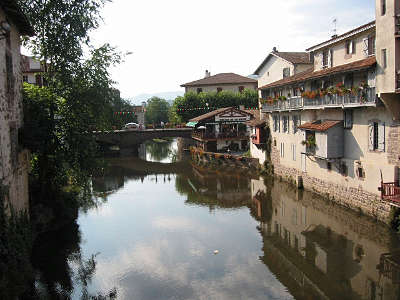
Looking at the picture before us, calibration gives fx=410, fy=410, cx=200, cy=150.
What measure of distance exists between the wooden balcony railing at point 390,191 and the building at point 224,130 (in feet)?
102

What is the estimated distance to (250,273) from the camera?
16906 mm

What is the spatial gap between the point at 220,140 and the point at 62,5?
3311 centimetres

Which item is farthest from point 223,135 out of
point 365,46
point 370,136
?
point 370,136

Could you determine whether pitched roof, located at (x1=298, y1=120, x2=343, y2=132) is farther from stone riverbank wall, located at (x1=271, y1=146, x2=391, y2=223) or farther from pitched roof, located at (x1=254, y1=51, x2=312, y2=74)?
pitched roof, located at (x1=254, y1=51, x2=312, y2=74)

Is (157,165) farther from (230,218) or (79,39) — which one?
(79,39)

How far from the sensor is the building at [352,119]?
2073 centimetres

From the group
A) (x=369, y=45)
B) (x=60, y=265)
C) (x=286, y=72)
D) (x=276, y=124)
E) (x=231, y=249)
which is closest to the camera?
(x=60, y=265)

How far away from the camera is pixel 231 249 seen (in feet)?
65.2

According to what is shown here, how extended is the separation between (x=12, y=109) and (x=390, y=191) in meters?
17.9

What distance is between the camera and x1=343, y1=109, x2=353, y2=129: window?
25031mm

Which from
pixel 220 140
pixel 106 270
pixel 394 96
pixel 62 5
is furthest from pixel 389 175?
pixel 220 140

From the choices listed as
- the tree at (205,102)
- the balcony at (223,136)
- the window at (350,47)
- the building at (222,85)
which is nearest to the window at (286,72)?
the window at (350,47)

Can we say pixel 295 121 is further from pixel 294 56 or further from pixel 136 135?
pixel 136 135

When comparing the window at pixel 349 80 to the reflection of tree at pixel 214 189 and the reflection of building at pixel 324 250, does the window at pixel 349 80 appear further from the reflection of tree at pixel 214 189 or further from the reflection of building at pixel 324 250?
the reflection of tree at pixel 214 189
